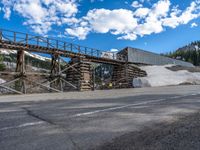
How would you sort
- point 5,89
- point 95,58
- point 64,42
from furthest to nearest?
point 95,58 → point 64,42 → point 5,89

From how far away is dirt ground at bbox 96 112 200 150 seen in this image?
3.34m

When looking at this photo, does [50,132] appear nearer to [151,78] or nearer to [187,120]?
[187,120]

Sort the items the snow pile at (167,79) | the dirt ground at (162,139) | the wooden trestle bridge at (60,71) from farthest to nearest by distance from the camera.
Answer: the snow pile at (167,79), the wooden trestle bridge at (60,71), the dirt ground at (162,139)

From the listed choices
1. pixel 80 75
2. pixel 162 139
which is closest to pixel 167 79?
pixel 80 75

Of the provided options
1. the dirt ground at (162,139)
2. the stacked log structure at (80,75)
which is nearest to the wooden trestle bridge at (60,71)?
the stacked log structure at (80,75)

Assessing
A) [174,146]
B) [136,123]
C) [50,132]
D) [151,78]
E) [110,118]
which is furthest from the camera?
[151,78]

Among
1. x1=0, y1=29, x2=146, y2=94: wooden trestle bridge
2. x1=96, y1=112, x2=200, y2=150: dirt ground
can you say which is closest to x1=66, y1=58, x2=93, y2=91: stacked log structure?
x1=0, y1=29, x2=146, y2=94: wooden trestle bridge

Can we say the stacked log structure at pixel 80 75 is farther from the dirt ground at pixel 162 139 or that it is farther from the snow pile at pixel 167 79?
the dirt ground at pixel 162 139

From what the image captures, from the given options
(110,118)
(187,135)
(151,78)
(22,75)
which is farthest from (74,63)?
(187,135)

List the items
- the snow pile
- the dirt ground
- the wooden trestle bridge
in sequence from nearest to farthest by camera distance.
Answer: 1. the dirt ground
2. the wooden trestle bridge
3. the snow pile

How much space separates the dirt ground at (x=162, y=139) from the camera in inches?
131

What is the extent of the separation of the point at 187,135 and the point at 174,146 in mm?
692

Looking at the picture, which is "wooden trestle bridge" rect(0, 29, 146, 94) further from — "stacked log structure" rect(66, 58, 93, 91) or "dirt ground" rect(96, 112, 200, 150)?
"dirt ground" rect(96, 112, 200, 150)

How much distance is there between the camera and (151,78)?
111 ft
